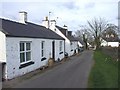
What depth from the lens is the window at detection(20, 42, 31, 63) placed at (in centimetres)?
1686

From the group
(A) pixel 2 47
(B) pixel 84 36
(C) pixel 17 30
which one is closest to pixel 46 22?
(C) pixel 17 30

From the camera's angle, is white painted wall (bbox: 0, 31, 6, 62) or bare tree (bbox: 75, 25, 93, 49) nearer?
white painted wall (bbox: 0, 31, 6, 62)

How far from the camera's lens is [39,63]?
21.1 meters

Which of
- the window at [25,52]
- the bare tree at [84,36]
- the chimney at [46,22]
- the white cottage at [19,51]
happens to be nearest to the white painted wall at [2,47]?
the white cottage at [19,51]

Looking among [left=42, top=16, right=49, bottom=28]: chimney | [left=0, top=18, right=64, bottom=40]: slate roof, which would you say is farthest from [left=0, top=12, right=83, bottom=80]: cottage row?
[left=42, top=16, right=49, bottom=28]: chimney

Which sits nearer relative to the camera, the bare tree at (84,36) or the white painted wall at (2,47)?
the white painted wall at (2,47)

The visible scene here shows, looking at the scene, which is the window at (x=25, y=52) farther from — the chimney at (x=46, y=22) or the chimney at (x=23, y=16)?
the chimney at (x=46, y=22)

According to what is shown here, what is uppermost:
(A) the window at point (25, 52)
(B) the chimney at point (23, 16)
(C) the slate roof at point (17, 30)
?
(B) the chimney at point (23, 16)

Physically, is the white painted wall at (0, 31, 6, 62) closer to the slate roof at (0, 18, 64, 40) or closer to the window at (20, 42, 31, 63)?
the slate roof at (0, 18, 64, 40)

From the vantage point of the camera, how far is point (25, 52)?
17.5 meters

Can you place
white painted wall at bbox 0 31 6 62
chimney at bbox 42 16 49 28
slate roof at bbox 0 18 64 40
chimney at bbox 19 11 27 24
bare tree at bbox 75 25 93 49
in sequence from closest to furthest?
white painted wall at bbox 0 31 6 62, slate roof at bbox 0 18 64 40, chimney at bbox 19 11 27 24, chimney at bbox 42 16 49 28, bare tree at bbox 75 25 93 49

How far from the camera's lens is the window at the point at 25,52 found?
16.9 metres

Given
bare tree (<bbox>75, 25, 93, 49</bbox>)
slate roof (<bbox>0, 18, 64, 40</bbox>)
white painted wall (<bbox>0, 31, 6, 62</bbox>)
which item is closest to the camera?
white painted wall (<bbox>0, 31, 6, 62</bbox>)

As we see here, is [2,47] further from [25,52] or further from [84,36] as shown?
[84,36]
